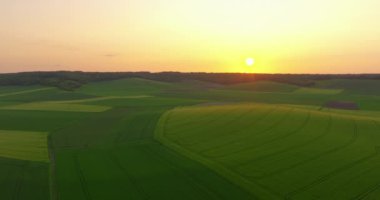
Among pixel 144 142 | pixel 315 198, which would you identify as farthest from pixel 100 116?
pixel 315 198

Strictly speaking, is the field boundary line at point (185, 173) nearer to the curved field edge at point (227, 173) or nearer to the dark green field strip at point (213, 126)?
the curved field edge at point (227, 173)

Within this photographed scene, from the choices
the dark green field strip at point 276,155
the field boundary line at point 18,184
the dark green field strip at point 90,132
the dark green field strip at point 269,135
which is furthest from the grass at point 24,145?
the dark green field strip at point 276,155

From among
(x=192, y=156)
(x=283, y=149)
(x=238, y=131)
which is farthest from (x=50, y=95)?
(x=283, y=149)

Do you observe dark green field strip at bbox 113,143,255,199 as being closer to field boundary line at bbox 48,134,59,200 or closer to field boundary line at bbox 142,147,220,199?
field boundary line at bbox 142,147,220,199

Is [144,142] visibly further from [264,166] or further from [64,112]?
[64,112]

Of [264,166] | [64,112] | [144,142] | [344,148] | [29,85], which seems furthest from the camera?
[29,85]

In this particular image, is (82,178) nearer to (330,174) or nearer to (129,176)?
(129,176)
